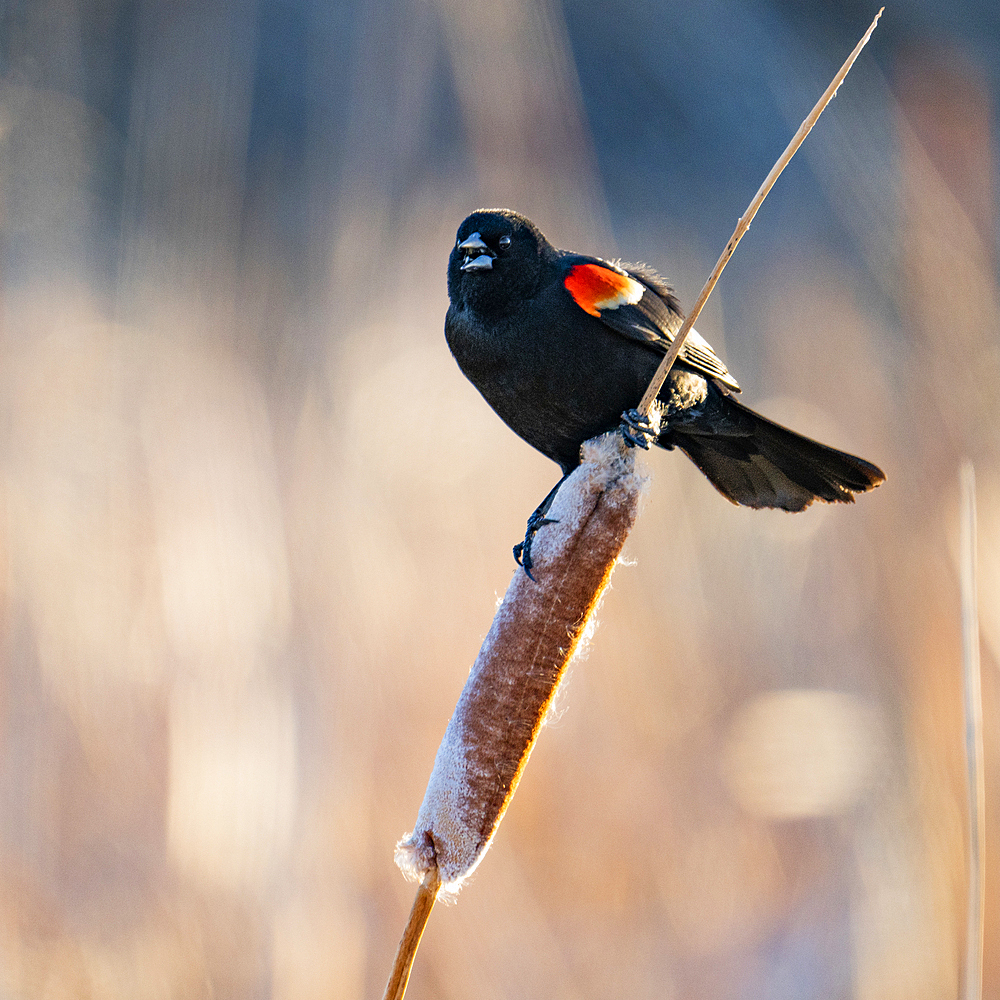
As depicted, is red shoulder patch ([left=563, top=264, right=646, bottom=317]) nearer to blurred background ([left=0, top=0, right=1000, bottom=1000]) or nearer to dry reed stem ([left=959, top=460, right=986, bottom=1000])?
dry reed stem ([left=959, top=460, right=986, bottom=1000])

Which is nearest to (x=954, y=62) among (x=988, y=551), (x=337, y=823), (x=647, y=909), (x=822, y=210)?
(x=822, y=210)

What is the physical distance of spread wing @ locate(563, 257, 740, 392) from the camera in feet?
→ 3.33

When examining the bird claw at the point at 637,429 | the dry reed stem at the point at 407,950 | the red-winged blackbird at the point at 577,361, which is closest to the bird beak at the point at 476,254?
the red-winged blackbird at the point at 577,361

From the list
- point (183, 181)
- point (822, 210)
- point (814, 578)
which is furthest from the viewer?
point (822, 210)

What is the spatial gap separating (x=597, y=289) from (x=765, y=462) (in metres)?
0.36

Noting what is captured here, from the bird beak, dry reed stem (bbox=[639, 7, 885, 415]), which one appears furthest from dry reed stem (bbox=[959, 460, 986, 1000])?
the bird beak

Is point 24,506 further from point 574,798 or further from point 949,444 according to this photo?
point 949,444

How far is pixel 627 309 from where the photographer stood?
3.39ft

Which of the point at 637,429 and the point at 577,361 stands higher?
the point at 577,361

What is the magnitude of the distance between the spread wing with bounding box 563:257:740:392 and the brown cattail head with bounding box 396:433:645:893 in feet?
1.44

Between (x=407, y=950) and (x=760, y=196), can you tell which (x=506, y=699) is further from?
(x=760, y=196)

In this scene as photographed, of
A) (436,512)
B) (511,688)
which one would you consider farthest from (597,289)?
(436,512)

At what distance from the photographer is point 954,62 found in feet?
8.80

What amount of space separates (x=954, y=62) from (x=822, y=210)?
667 mm
